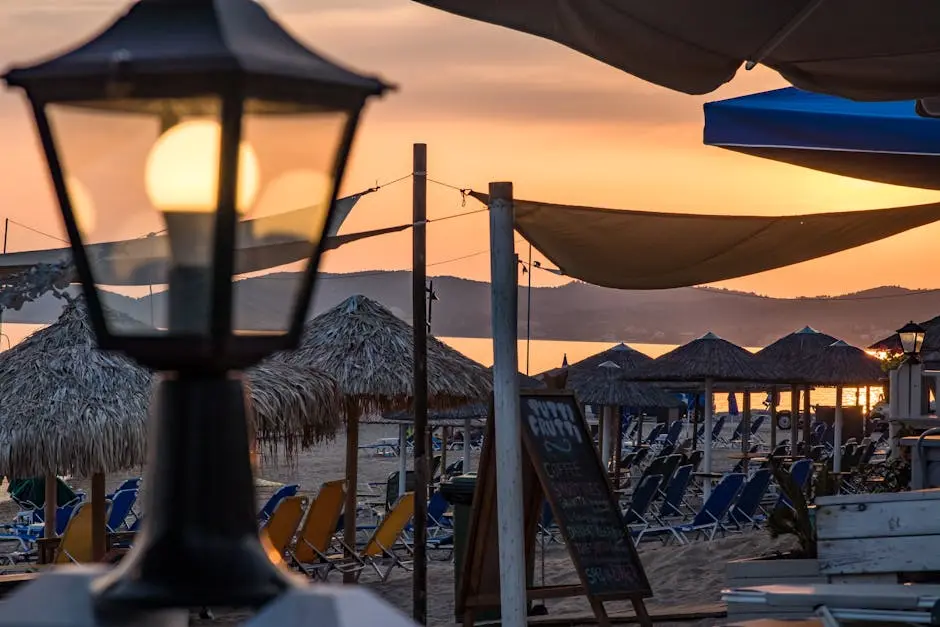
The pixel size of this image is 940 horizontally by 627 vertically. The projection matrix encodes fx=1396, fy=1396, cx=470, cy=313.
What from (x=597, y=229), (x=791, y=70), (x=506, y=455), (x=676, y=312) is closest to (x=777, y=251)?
(x=597, y=229)

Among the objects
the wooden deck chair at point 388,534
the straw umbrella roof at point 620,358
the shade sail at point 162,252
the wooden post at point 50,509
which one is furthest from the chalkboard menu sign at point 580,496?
the straw umbrella roof at point 620,358

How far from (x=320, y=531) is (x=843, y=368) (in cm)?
1256

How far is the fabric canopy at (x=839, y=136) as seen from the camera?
5355mm

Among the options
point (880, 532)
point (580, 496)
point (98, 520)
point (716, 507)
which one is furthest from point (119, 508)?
point (880, 532)

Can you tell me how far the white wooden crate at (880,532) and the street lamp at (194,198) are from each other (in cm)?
310

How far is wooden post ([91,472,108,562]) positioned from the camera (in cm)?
922

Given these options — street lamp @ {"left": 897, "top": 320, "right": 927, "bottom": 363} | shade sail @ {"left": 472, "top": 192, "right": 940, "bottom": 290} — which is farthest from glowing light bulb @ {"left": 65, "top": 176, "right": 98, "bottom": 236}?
street lamp @ {"left": 897, "top": 320, "right": 927, "bottom": 363}

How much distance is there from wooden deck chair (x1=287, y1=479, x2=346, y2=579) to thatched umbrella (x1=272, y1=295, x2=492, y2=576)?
74 centimetres

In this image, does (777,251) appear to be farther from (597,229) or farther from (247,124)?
(247,124)

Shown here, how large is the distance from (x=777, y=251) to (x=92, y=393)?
551cm

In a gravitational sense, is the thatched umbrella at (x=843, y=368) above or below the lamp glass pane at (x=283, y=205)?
above

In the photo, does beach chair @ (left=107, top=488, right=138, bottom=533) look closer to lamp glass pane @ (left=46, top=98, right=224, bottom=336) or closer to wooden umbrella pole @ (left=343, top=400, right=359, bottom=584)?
wooden umbrella pole @ (left=343, top=400, right=359, bottom=584)

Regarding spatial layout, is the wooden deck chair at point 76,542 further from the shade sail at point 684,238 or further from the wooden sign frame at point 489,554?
the shade sail at point 684,238

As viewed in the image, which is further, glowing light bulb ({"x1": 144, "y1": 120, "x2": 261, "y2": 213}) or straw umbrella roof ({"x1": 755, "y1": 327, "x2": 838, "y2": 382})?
straw umbrella roof ({"x1": 755, "y1": 327, "x2": 838, "y2": 382})
